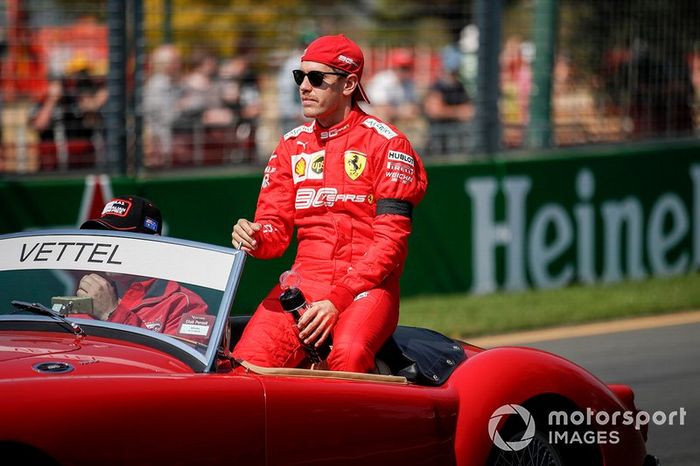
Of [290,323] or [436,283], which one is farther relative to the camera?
[436,283]

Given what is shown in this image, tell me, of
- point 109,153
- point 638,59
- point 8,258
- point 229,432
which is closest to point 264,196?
point 8,258

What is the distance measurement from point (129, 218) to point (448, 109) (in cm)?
762

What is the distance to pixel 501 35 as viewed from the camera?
12.0 metres

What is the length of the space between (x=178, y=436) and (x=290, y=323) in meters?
1.17

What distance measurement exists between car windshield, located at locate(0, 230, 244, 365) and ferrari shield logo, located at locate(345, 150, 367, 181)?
3.07 ft

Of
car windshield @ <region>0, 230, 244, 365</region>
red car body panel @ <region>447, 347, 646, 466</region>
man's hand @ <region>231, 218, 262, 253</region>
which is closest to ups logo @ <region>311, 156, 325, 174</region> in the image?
man's hand @ <region>231, 218, 262, 253</region>

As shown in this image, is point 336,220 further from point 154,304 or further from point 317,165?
point 154,304

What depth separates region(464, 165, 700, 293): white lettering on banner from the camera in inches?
448

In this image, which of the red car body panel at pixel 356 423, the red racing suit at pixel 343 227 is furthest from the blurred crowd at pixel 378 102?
the red car body panel at pixel 356 423

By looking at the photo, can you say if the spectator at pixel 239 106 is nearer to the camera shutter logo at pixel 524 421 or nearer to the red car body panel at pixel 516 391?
the red car body panel at pixel 516 391

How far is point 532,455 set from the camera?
4.84 meters

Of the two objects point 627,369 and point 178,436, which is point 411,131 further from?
point 178,436

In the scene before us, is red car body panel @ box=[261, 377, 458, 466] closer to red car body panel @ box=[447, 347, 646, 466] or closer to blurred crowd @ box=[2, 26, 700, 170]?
red car body panel @ box=[447, 347, 646, 466]

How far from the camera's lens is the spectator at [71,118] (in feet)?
33.0
